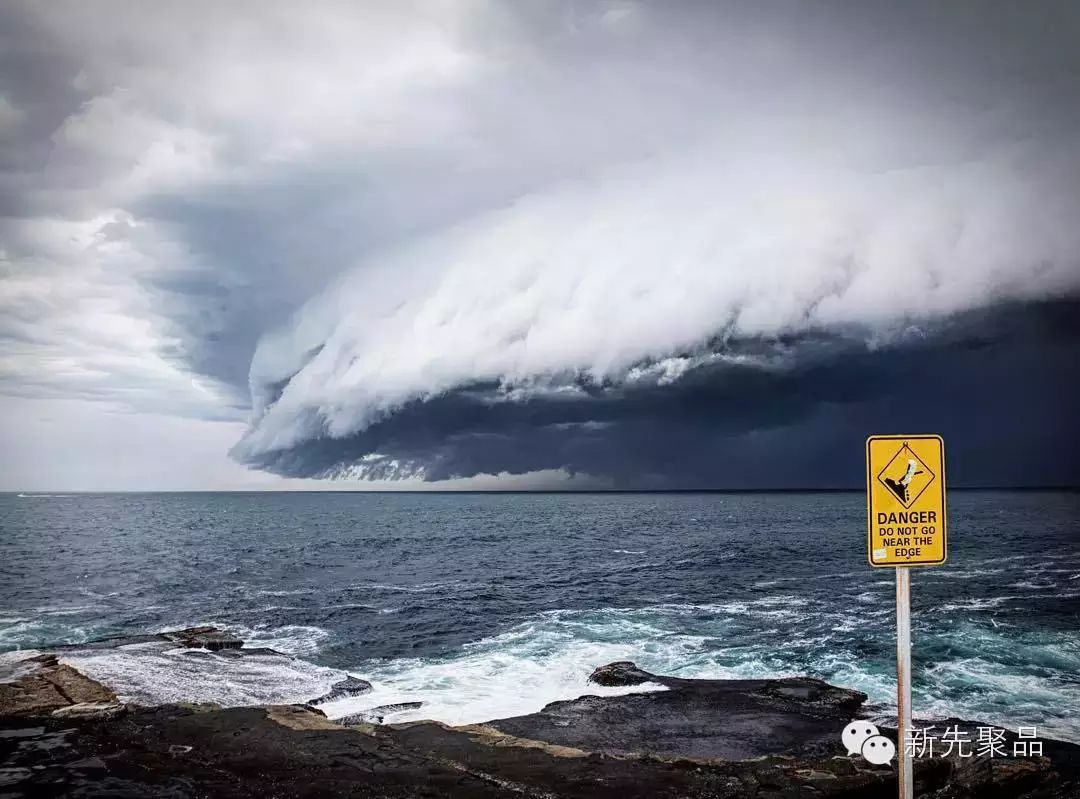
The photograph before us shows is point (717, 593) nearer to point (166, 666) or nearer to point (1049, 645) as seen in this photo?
point (1049, 645)

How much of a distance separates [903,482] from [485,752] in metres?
11.0

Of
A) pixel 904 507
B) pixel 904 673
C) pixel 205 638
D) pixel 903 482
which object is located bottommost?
pixel 205 638

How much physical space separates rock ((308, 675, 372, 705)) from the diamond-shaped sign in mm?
17814

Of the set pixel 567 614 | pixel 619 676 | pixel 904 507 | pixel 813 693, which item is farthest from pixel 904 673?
pixel 567 614

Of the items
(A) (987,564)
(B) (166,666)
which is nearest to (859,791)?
(B) (166,666)

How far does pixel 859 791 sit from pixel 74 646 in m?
28.0

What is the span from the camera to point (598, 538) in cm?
8506

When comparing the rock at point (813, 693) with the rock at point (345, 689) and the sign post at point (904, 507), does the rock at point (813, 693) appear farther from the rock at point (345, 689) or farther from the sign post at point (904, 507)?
the sign post at point (904, 507)

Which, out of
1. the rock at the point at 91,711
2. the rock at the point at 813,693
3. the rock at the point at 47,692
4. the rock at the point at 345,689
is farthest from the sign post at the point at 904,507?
the rock at the point at 47,692

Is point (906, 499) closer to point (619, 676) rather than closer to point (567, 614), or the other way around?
point (619, 676)

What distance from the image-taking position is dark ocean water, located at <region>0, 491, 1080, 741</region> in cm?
2109

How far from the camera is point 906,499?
6027 millimetres

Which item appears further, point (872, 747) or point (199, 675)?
point (199, 675)

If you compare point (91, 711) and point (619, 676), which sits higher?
point (91, 711)
